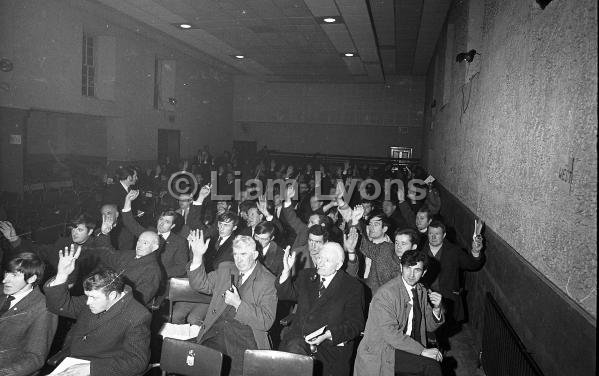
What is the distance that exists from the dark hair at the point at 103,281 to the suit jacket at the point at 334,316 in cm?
155

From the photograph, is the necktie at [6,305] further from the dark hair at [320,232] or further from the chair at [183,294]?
the dark hair at [320,232]

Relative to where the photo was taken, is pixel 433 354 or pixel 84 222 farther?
pixel 84 222

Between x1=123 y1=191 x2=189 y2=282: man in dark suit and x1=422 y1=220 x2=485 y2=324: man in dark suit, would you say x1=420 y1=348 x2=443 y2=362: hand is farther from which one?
x1=123 y1=191 x2=189 y2=282: man in dark suit

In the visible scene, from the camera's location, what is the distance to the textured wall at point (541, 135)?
2170mm

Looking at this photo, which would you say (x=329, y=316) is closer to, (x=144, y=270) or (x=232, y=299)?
(x=232, y=299)

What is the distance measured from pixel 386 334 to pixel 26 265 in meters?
3.00

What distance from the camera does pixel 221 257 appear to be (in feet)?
17.2

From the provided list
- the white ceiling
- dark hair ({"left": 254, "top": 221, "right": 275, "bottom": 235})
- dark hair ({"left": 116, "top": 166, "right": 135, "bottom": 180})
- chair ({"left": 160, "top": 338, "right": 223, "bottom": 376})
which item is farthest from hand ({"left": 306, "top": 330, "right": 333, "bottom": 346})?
the white ceiling

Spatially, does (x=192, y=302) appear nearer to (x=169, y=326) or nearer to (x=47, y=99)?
(x=169, y=326)

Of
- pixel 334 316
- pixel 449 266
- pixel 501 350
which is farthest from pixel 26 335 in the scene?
pixel 449 266

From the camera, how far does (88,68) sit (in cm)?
1106

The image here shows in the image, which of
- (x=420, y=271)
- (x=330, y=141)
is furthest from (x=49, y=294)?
(x=330, y=141)

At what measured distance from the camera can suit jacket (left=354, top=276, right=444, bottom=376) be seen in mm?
3082

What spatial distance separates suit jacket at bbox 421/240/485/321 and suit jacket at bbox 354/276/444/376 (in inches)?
56.3
